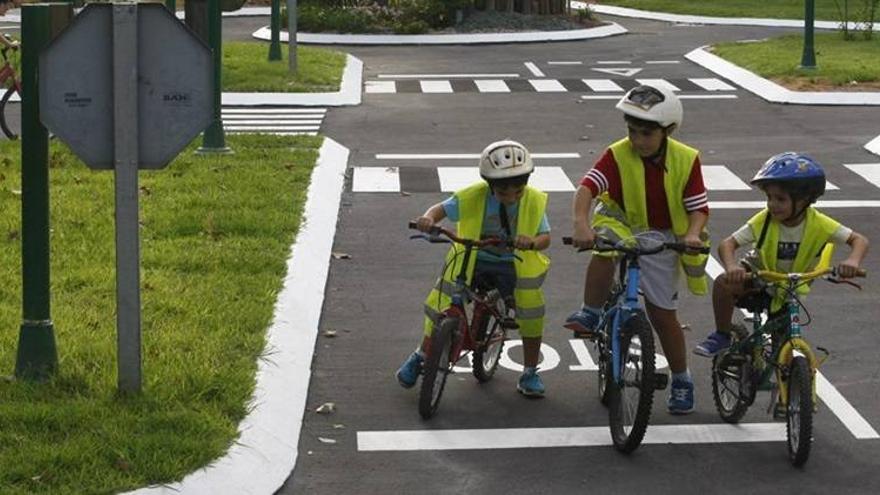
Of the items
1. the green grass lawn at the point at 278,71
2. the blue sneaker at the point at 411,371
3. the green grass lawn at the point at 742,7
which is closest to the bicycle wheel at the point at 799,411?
the blue sneaker at the point at 411,371

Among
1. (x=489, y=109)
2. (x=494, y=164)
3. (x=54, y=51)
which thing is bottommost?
(x=489, y=109)

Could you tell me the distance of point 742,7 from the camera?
144ft

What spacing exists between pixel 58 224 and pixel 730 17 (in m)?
29.3

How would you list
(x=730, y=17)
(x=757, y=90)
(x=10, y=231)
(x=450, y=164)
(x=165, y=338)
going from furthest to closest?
1. (x=730, y=17)
2. (x=757, y=90)
3. (x=450, y=164)
4. (x=10, y=231)
5. (x=165, y=338)

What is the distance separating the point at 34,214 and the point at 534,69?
21.4 m

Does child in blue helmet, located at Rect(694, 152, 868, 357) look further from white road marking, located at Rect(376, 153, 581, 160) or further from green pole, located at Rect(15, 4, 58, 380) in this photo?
white road marking, located at Rect(376, 153, 581, 160)

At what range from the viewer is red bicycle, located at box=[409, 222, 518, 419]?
8.80 metres

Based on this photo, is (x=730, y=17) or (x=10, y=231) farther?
(x=730, y=17)

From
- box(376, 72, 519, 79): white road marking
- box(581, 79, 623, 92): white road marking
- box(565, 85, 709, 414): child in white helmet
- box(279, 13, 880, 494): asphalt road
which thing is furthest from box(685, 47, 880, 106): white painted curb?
box(565, 85, 709, 414): child in white helmet

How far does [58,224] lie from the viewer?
44.5 ft

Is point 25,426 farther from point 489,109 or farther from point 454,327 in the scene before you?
point 489,109

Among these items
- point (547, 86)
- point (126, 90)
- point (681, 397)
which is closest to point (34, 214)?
point (126, 90)

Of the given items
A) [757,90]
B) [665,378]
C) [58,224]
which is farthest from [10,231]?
[757,90]

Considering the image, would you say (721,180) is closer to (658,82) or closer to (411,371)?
(411,371)
